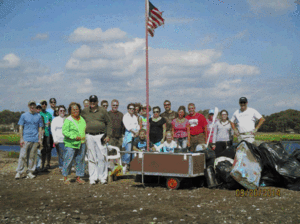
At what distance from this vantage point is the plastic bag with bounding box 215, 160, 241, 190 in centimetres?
734

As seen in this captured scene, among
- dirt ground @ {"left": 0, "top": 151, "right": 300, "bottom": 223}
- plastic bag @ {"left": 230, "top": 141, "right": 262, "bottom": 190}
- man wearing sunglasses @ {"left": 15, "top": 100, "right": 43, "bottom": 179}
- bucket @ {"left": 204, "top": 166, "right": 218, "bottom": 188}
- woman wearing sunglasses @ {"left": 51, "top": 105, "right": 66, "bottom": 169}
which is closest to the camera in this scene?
dirt ground @ {"left": 0, "top": 151, "right": 300, "bottom": 223}

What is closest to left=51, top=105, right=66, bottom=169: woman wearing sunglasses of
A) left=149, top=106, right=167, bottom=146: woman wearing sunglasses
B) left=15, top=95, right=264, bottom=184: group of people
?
left=15, top=95, right=264, bottom=184: group of people

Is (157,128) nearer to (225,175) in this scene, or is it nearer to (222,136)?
(222,136)

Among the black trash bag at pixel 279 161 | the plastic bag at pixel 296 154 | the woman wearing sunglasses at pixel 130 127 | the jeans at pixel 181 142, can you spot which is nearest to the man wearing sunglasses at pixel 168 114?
the jeans at pixel 181 142

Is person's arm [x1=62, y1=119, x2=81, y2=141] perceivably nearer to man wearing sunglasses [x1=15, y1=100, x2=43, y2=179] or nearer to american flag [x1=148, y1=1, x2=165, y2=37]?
man wearing sunglasses [x1=15, y1=100, x2=43, y2=179]

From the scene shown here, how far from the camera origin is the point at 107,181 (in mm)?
8961

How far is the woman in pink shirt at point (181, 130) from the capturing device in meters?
9.13

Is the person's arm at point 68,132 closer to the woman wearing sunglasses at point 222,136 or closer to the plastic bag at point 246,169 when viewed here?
the woman wearing sunglasses at point 222,136

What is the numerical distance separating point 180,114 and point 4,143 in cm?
5282

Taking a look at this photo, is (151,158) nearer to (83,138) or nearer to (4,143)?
(83,138)

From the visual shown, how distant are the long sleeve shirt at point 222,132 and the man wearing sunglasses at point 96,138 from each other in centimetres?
290

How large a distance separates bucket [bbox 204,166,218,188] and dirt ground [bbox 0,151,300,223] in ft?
0.48

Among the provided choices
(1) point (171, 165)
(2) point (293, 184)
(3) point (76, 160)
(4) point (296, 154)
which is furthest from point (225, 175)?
(3) point (76, 160)

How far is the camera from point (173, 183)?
298 inches
